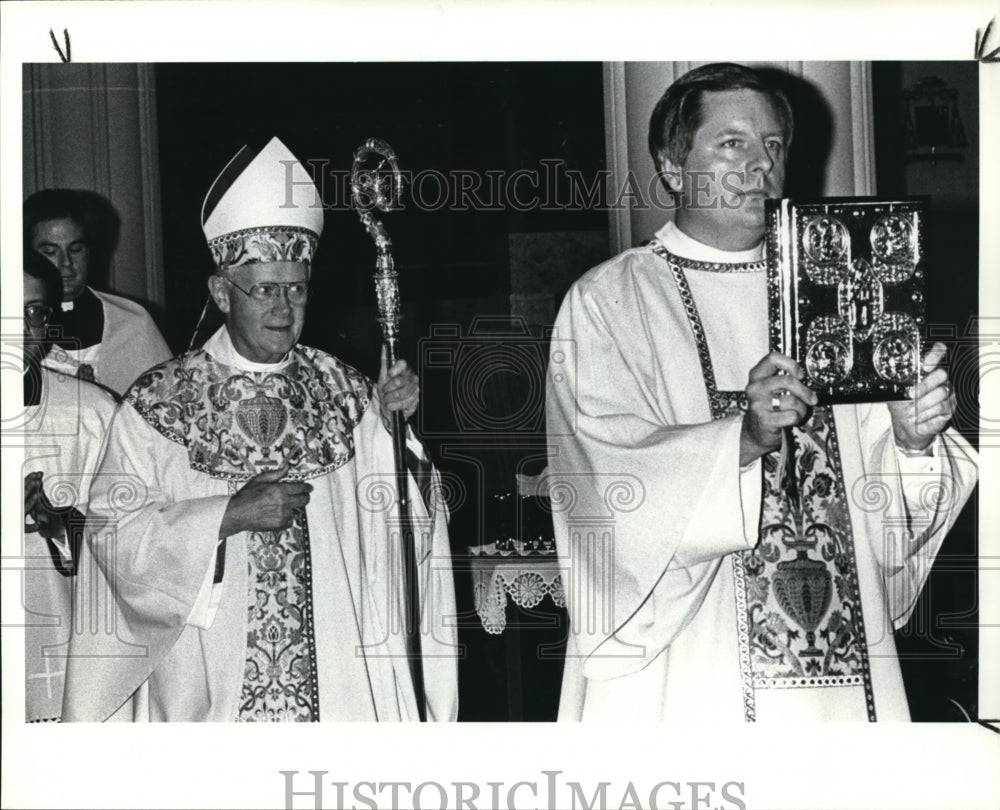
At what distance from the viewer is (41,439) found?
3.62 meters

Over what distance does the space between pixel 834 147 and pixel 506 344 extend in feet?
3.69

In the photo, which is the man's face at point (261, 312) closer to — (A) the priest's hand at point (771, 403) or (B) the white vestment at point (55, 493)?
(B) the white vestment at point (55, 493)

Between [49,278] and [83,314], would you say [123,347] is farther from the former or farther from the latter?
[49,278]

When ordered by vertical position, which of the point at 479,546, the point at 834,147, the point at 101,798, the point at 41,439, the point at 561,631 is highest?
the point at 834,147

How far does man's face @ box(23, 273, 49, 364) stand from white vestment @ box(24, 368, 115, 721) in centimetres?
6

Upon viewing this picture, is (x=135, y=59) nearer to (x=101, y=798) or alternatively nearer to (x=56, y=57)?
(x=56, y=57)

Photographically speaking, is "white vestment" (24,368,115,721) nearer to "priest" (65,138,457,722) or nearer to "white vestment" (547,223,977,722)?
"priest" (65,138,457,722)

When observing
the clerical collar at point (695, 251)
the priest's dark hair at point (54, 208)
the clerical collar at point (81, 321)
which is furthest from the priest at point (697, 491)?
the priest's dark hair at point (54, 208)

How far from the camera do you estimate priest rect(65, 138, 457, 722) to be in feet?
11.6

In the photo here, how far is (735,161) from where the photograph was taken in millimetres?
3539

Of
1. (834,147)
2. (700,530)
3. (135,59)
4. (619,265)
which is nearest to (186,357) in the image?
(135,59)

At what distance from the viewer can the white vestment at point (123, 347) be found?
11.7ft

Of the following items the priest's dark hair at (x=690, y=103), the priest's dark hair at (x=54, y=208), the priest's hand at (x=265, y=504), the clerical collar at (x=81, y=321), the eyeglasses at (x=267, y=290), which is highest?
the priest's dark hair at (x=690, y=103)

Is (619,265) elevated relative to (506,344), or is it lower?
elevated
